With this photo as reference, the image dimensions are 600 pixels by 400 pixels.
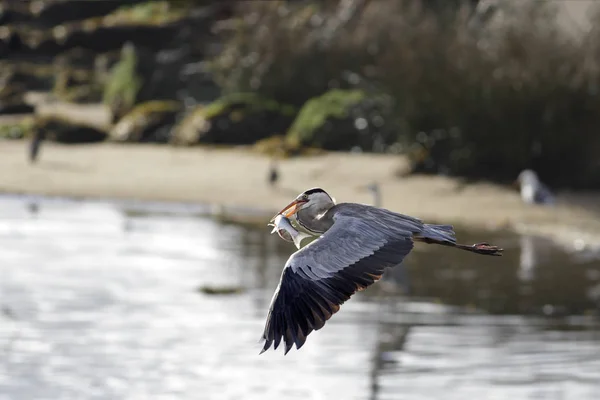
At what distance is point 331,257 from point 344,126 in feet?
70.1

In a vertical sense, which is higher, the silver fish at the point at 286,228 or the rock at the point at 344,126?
the rock at the point at 344,126

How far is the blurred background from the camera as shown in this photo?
1262cm

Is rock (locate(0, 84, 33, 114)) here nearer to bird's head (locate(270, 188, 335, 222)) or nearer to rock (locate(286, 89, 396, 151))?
rock (locate(286, 89, 396, 151))

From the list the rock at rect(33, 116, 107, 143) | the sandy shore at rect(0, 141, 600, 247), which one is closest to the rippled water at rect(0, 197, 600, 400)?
the sandy shore at rect(0, 141, 600, 247)

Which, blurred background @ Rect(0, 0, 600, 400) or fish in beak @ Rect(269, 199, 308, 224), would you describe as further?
blurred background @ Rect(0, 0, 600, 400)

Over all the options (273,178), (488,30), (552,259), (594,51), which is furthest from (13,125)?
(552,259)

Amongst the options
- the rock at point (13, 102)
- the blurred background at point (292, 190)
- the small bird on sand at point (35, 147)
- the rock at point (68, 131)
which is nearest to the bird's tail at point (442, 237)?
the blurred background at point (292, 190)

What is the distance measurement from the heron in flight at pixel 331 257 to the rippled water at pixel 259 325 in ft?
8.92

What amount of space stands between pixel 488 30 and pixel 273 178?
514cm

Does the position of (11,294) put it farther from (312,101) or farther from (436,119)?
(312,101)

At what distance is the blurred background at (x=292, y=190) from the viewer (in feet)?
41.4

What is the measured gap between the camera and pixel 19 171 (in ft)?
94.5

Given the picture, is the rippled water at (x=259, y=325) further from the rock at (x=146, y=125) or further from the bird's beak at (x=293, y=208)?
the rock at (x=146, y=125)

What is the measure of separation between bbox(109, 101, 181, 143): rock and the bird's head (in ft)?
77.4
